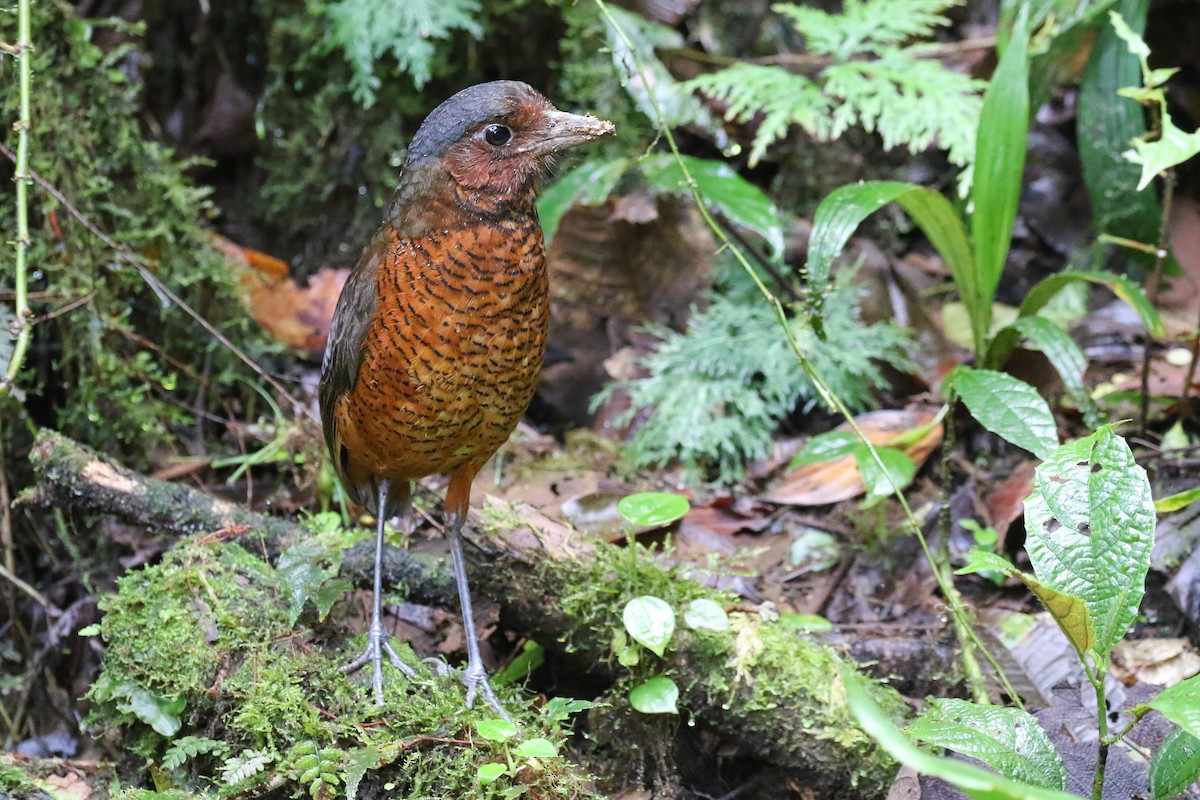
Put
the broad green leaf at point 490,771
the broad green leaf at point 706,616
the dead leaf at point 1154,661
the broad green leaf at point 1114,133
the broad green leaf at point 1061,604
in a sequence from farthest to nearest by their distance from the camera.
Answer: the broad green leaf at point 1114,133
the dead leaf at point 1154,661
the broad green leaf at point 706,616
the broad green leaf at point 490,771
the broad green leaf at point 1061,604

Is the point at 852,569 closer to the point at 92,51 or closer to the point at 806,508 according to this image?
the point at 806,508

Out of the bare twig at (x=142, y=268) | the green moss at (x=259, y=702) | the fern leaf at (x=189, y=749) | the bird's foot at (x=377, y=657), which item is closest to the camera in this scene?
the green moss at (x=259, y=702)

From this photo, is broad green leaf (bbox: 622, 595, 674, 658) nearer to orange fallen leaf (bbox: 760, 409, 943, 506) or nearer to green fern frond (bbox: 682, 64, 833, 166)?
orange fallen leaf (bbox: 760, 409, 943, 506)

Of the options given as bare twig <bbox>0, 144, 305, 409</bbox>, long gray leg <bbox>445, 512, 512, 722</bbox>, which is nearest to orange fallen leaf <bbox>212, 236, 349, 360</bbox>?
bare twig <bbox>0, 144, 305, 409</bbox>

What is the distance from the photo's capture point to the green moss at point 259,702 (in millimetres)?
2543

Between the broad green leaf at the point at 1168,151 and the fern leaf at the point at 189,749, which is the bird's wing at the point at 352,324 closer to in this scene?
the fern leaf at the point at 189,749

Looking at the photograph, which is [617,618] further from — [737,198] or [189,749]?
[737,198]

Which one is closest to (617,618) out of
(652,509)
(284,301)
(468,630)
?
(652,509)

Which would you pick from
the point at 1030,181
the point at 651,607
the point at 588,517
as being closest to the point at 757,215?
the point at 588,517

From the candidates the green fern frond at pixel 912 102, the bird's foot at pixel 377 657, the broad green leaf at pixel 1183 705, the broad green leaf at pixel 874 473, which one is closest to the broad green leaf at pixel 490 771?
the bird's foot at pixel 377 657

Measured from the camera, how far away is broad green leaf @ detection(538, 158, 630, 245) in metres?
4.59

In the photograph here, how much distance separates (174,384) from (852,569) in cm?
283

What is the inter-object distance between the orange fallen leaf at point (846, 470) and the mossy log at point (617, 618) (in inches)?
46.8

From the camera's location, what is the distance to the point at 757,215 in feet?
13.5
